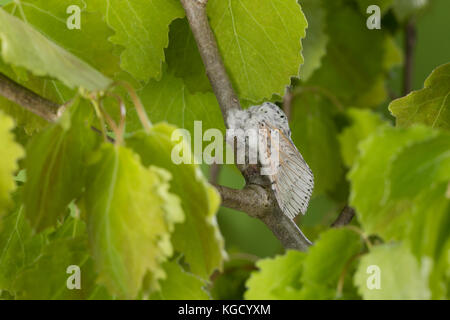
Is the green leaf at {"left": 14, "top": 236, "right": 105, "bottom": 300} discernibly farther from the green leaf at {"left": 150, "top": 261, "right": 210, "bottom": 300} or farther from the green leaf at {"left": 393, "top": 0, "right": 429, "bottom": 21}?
the green leaf at {"left": 393, "top": 0, "right": 429, "bottom": 21}

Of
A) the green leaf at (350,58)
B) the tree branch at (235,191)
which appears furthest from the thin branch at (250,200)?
the green leaf at (350,58)

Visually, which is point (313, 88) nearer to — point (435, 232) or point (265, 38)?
point (265, 38)

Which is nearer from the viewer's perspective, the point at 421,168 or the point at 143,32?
the point at 421,168

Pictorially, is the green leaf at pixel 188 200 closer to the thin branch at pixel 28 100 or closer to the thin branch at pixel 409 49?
the thin branch at pixel 28 100

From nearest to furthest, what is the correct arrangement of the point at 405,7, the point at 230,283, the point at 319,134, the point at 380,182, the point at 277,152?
the point at 380,182
the point at 277,152
the point at 230,283
the point at 319,134
the point at 405,7

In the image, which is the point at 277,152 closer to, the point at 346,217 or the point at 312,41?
the point at 346,217

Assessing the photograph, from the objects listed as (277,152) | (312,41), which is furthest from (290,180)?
(312,41)
